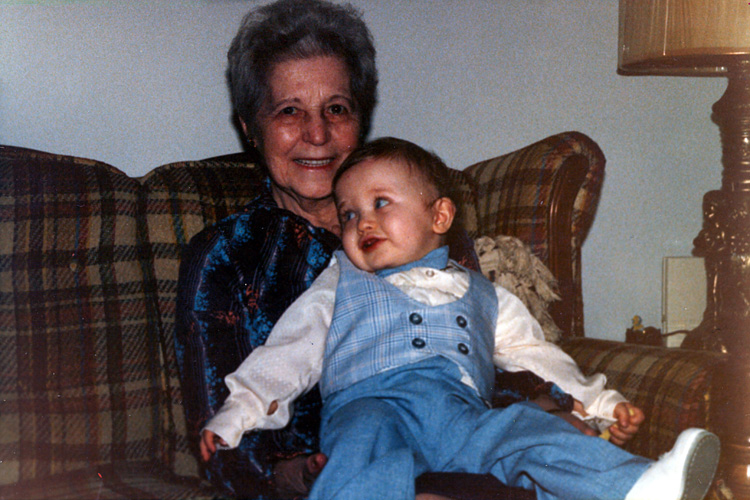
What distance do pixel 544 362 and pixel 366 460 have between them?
0.43m

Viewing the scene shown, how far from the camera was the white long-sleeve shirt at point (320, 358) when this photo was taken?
3.37ft

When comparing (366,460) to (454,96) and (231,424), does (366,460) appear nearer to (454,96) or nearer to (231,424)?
(231,424)

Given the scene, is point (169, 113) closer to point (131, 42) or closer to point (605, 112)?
point (131, 42)

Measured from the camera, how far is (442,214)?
1.23 meters

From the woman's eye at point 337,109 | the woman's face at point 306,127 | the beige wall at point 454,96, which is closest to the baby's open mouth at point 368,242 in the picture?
the woman's face at point 306,127

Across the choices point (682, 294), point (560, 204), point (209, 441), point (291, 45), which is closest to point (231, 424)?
point (209, 441)

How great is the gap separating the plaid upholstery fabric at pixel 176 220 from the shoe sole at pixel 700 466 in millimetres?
953

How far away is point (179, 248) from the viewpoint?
1.49 m

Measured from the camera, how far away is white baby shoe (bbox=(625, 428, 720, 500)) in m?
0.86

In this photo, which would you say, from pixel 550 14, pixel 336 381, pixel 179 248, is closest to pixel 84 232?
pixel 179 248

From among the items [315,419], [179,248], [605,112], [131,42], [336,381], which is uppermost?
[131,42]

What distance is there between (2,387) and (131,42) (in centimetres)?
90

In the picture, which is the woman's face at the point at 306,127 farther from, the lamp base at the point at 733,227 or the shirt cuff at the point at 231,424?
the lamp base at the point at 733,227

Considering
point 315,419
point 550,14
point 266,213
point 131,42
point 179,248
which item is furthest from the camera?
point 550,14
